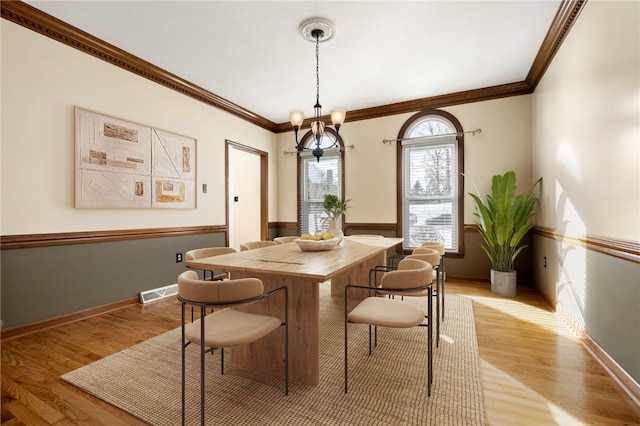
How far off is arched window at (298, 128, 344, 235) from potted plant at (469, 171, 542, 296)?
2435 millimetres

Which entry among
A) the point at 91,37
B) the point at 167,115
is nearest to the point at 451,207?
the point at 167,115

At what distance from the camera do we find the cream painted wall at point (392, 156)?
13.9 feet

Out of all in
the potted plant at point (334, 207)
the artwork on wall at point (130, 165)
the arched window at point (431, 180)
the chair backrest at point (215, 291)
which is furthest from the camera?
the arched window at point (431, 180)

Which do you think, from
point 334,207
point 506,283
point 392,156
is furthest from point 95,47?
point 506,283

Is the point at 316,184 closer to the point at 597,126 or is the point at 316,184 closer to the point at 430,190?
the point at 430,190

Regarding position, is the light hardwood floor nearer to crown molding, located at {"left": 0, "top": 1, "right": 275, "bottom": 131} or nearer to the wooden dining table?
the wooden dining table

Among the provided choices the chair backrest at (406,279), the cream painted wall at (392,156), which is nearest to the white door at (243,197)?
the cream painted wall at (392,156)

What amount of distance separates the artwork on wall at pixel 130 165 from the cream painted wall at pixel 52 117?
9 cm

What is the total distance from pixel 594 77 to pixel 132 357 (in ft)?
13.5

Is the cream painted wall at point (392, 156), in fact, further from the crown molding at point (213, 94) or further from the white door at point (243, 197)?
the white door at point (243, 197)

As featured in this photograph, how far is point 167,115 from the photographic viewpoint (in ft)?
12.8

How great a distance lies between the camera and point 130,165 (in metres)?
3.44

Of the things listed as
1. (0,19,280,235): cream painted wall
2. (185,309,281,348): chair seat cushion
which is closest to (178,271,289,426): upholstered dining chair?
(185,309,281,348): chair seat cushion

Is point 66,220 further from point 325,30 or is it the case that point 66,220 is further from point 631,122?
point 631,122
